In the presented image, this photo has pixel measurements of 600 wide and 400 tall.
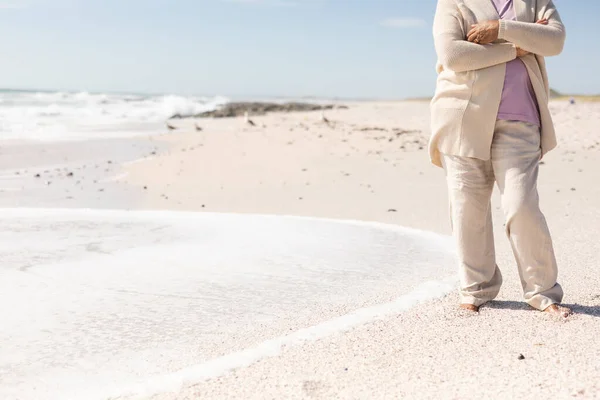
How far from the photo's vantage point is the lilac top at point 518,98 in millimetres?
3377

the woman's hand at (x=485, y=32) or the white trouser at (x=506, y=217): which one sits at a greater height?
the woman's hand at (x=485, y=32)

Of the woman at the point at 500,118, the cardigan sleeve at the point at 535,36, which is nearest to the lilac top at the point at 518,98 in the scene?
the woman at the point at 500,118

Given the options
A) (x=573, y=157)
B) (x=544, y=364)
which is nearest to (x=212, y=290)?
(x=544, y=364)

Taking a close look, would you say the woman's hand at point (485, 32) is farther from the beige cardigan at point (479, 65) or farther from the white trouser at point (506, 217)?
the white trouser at point (506, 217)

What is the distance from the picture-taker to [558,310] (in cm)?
334

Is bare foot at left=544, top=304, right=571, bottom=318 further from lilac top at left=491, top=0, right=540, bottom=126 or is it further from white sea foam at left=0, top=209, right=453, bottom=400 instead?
lilac top at left=491, top=0, right=540, bottom=126

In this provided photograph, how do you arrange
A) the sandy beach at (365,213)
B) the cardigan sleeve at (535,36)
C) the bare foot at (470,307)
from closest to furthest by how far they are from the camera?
the sandy beach at (365,213), the cardigan sleeve at (535,36), the bare foot at (470,307)

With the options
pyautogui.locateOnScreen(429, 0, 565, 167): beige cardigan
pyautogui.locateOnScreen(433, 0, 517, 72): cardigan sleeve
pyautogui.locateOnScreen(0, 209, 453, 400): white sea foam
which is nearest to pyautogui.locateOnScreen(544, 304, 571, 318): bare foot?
pyautogui.locateOnScreen(0, 209, 453, 400): white sea foam

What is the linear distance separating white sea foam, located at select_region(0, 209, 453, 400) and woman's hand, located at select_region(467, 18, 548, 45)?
56.1 inches

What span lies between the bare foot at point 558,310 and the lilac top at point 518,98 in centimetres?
92

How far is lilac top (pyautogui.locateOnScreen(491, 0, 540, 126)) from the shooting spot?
3.38m

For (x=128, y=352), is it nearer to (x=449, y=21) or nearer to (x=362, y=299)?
(x=362, y=299)

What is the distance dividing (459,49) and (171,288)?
2092 mm

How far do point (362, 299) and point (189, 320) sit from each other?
99 centimetres
